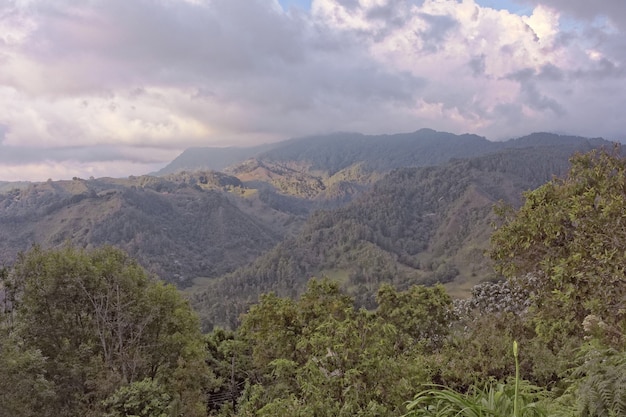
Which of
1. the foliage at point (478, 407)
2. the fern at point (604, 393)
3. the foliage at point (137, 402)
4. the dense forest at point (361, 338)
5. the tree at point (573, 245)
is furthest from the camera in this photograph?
the foliage at point (137, 402)

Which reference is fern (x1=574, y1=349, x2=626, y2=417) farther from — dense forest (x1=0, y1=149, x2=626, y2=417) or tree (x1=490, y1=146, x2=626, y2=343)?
tree (x1=490, y1=146, x2=626, y2=343)

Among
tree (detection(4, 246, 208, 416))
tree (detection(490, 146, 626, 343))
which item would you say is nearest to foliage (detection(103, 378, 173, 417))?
tree (detection(4, 246, 208, 416))

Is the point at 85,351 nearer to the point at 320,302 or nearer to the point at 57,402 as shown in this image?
the point at 57,402

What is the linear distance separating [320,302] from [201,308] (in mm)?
129582

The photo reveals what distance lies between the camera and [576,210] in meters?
9.09

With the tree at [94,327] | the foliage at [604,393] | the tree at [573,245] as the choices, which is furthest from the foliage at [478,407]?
the tree at [94,327]

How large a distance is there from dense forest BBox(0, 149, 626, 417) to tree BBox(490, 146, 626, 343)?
0.04 m

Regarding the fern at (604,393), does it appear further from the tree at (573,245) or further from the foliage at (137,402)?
the foliage at (137,402)

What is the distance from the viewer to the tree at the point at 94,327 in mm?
17203

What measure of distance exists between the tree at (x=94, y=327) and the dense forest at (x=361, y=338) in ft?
0.19

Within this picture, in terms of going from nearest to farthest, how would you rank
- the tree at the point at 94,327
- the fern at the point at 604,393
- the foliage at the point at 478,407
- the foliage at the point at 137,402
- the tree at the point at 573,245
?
the fern at the point at 604,393 < the foliage at the point at 478,407 < the tree at the point at 573,245 < the foliage at the point at 137,402 < the tree at the point at 94,327

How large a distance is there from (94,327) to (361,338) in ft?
51.9

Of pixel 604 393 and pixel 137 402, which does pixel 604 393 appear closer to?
pixel 604 393

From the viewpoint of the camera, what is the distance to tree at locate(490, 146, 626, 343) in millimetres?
8328
